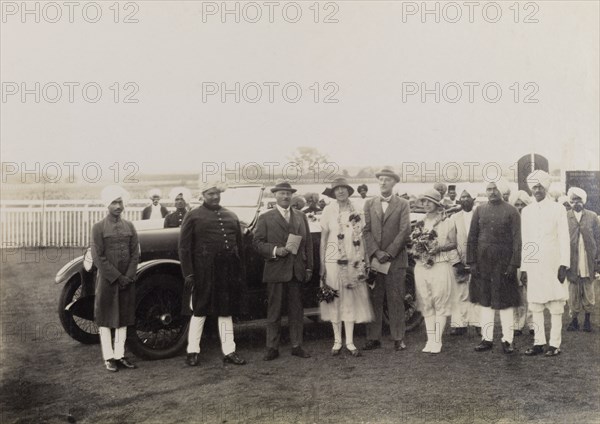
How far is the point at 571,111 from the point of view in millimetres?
5406

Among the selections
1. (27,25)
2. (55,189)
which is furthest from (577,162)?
(27,25)

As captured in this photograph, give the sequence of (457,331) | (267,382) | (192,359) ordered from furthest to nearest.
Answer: (457,331)
(192,359)
(267,382)

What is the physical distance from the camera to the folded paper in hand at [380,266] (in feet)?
18.2

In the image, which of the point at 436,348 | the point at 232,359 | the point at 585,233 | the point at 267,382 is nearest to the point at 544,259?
the point at 585,233

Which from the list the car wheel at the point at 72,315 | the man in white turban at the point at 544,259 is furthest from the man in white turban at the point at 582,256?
the car wheel at the point at 72,315

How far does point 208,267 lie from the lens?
519 centimetres

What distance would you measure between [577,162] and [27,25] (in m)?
5.03

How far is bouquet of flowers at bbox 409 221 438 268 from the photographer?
5.54m

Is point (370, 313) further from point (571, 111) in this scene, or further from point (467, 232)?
point (571, 111)

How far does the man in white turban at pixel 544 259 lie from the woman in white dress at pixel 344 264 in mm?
1507

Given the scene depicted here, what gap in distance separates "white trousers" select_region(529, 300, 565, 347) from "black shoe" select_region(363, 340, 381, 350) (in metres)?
1.42
